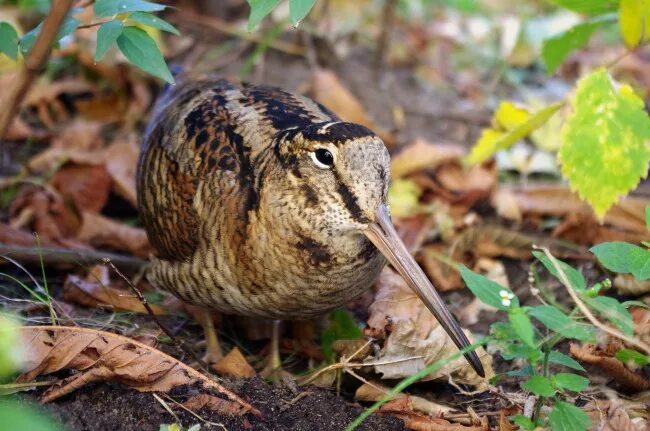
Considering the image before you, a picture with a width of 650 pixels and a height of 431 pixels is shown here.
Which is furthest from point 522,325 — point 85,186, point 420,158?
point 85,186

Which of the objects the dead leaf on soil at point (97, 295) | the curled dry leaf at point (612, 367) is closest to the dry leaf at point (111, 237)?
the dead leaf on soil at point (97, 295)

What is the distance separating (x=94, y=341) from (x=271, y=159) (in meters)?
0.84

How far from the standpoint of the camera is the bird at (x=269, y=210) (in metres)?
2.80

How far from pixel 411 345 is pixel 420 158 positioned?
186 cm

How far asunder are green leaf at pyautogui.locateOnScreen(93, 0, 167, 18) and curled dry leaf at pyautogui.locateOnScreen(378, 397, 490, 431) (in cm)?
144

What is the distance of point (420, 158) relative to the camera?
15.8 feet

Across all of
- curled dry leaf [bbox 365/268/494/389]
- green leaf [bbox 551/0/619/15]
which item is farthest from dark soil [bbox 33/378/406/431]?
green leaf [bbox 551/0/619/15]

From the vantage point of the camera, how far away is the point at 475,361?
2.74 metres

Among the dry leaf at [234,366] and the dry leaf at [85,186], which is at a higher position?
the dry leaf at [85,186]

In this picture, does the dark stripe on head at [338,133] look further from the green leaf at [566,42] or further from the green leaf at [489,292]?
the green leaf at [566,42]

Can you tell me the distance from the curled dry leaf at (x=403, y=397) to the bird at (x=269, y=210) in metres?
0.29

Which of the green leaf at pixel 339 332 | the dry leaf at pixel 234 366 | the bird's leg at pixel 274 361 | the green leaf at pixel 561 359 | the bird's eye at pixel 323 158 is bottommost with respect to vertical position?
the bird's leg at pixel 274 361

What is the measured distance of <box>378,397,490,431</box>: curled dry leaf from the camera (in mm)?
2771

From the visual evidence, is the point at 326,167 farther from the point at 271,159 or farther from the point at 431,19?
the point at 431,19
